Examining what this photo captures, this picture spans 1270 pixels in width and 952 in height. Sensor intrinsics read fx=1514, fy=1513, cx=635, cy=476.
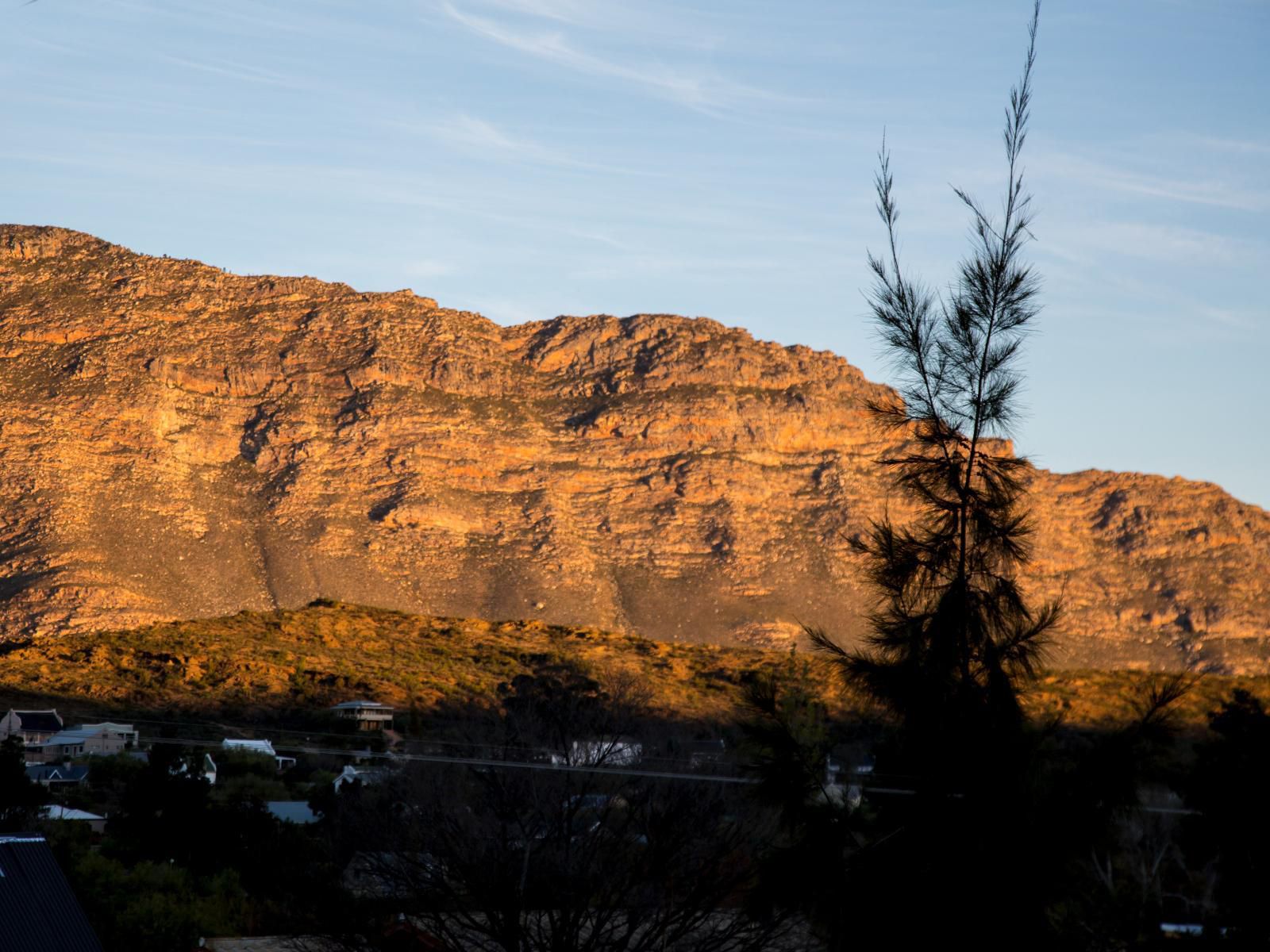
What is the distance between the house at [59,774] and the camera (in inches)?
1359

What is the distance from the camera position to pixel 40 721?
137 ft

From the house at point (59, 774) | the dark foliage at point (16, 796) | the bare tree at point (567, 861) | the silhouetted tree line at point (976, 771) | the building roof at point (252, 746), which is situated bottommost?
the house at point (59, 774)

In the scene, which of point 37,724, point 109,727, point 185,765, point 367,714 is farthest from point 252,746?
point 185,765

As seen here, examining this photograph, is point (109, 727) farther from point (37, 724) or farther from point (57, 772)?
point (37, 724)

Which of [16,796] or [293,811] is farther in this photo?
[293,811]

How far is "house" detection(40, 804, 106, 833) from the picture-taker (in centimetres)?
2777

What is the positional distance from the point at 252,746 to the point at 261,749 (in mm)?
1474

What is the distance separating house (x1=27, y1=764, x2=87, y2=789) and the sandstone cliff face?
4945 cm

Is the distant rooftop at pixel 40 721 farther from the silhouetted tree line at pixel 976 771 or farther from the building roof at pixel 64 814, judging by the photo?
the silhouetted tree line at pixel 976 771

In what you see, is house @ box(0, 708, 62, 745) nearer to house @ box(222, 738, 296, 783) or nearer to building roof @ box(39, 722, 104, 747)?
building roof @ box(39, 722, 104, 747)

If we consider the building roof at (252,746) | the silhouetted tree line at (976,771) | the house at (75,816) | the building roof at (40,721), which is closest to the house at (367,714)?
the building roof at (252,746)

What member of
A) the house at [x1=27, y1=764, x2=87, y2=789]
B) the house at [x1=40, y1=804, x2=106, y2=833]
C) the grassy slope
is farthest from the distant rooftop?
the house at [x1=40, y1=804, x2=106, y2=833]

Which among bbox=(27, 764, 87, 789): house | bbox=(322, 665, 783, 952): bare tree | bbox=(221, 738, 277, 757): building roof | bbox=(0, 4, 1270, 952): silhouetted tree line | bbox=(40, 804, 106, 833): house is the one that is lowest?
A: bbox=(27, 764, 87, 789): house

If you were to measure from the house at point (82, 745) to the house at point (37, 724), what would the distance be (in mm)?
670
